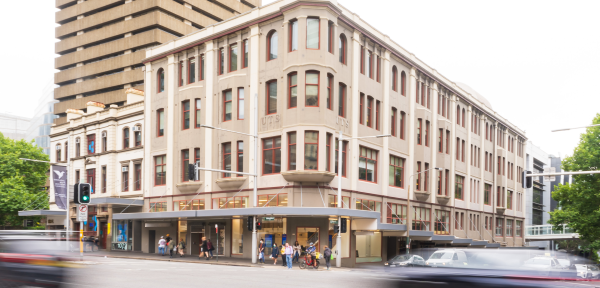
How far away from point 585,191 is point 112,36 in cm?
6424

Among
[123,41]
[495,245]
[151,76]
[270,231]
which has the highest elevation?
[123,41]

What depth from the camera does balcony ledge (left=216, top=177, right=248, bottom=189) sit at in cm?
3722

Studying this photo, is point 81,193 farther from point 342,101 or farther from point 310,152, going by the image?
point 342,101

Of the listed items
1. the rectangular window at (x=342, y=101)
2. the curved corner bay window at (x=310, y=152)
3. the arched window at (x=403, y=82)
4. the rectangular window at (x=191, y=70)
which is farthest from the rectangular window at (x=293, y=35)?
the arched window at (x=403, y=82)

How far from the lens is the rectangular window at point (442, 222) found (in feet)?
161

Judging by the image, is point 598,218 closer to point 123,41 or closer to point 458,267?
point 458,267

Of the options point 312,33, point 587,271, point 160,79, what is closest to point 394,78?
point 312,33

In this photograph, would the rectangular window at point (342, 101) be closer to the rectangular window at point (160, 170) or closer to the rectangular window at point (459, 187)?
the rectangular window at point (160, 170)

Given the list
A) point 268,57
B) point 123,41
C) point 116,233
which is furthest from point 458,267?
point 123,41

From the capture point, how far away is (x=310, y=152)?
34.1m

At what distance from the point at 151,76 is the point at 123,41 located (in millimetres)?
36277

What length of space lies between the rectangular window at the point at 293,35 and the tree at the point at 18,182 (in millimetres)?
33574

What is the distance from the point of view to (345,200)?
36406 millimetres

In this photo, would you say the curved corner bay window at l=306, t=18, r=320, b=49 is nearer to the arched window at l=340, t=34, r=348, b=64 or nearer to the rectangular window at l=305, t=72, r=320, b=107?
the rectangular window at l=305, t=72, r=320, b=107
